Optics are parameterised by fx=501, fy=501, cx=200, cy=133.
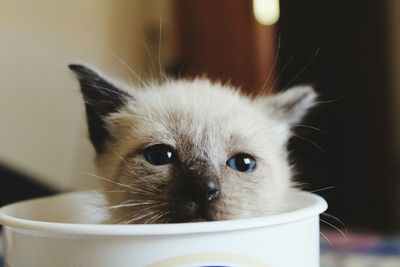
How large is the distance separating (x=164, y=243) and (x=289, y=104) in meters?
0.51

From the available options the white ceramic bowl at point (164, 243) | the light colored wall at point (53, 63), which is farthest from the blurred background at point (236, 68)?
the white ceramic bowl at point (164, 243)

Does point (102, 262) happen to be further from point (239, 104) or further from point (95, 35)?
point (95, 35)

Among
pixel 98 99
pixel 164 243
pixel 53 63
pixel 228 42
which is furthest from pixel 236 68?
pixel 164 243

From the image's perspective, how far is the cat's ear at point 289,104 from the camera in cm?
89

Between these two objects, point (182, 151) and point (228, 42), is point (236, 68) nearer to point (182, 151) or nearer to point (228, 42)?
point (228, 42)

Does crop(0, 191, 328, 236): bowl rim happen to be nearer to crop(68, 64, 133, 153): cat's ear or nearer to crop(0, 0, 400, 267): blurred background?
crop(68, 64, 133, 153): cat's ear

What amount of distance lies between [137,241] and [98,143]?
1.31 feet

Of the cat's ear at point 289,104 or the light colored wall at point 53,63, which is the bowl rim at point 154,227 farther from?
the light colored wall at point 53,63

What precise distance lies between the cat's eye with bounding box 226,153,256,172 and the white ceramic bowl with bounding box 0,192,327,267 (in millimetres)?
210

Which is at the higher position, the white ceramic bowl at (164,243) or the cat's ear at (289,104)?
the cat's ear at (289,104)

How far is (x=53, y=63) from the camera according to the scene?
1.75 m

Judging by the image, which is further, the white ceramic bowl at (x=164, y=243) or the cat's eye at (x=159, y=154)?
the cat's eye at (x=159, y=154)

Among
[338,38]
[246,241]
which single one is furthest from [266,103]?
[338,38]

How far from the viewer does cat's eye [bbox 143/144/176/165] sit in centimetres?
68
